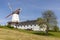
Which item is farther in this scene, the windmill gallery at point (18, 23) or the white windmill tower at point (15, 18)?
the white windmill tower at point (15, 18)

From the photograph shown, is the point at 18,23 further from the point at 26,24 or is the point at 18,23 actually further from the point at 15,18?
the point at 15,18

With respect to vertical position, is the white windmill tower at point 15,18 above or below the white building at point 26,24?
above

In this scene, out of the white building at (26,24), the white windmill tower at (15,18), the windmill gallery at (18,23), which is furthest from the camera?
the white windmill tower at (15,18)

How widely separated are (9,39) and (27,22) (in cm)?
10799

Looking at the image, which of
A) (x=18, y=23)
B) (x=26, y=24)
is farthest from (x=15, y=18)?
(x=26, y=24)

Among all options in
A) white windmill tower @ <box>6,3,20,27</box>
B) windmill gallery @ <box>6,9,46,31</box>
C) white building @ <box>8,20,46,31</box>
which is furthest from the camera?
white windmill tower @ <box>6,3,20,27</box>

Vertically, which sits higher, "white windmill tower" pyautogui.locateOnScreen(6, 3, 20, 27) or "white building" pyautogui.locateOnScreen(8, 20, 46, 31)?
"white windmill tower" pyautogui.locateOnScreen(6, 3, 20, 27)

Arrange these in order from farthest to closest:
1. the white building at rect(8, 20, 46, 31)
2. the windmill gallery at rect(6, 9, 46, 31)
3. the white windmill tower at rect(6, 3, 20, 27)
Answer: the white windmill tower at rect(6, 3, 20, 27)
the windmill gallery at rect(6, 9, 46, 31)
the white building at rect(8, 20, 46, 31)

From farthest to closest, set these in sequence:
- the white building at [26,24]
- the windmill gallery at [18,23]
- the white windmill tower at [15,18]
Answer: the white windmill tower at [15,18] → the windmill gallery at [18,23] → the white building at [26,24]

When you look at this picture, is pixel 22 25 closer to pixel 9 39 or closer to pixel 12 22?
pixel 12 22

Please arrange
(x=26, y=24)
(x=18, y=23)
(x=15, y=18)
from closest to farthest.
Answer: (x=15, y=18), (x=26, y=24), (x=18, y=23)

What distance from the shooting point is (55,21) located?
88.1 meters

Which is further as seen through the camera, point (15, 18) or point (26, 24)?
point (26, 24)

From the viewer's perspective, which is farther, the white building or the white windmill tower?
the white windmill tower
